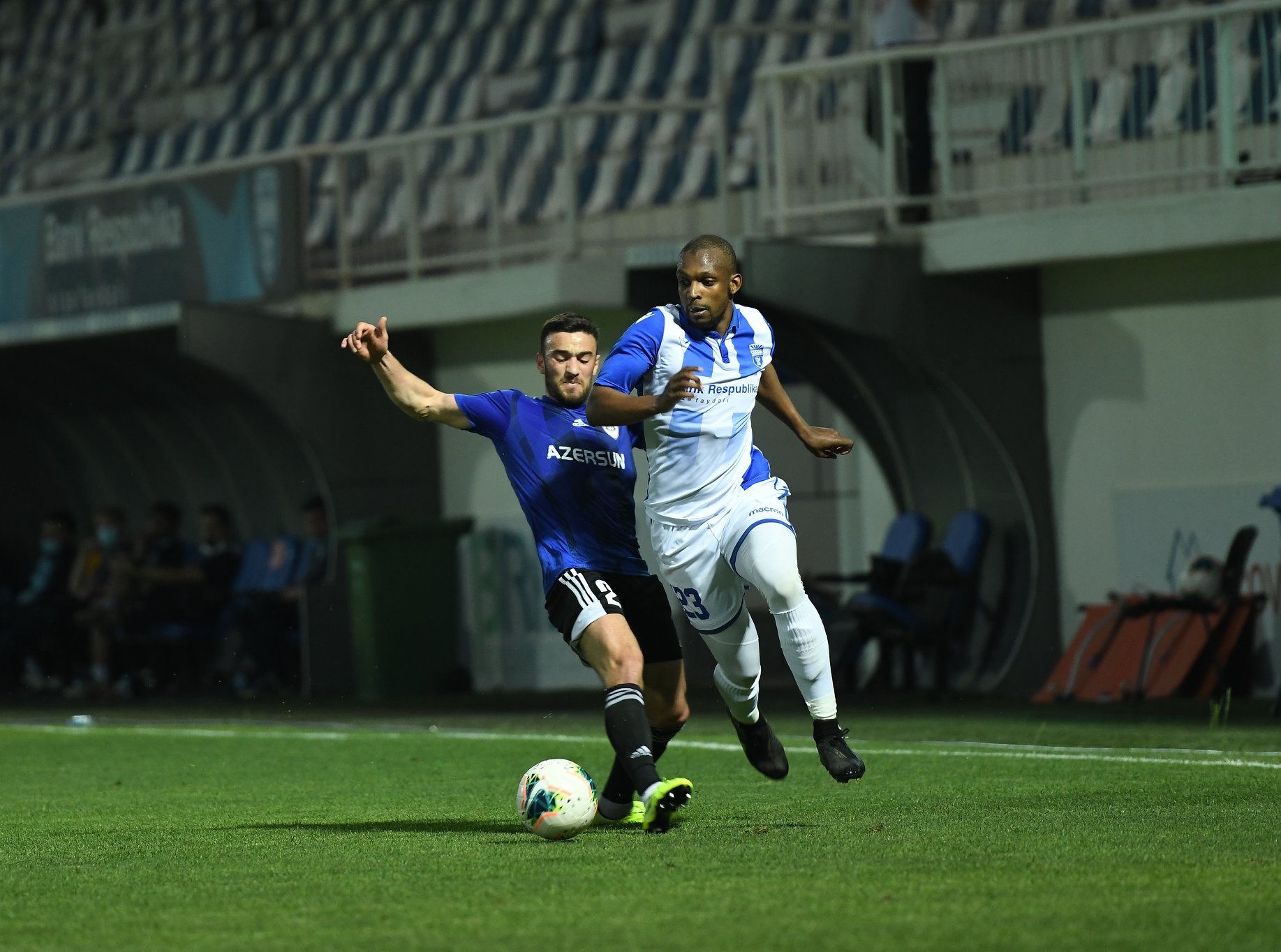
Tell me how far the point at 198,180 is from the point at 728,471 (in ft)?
40.9

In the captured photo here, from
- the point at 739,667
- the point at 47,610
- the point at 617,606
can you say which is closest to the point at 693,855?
the point at 617,606

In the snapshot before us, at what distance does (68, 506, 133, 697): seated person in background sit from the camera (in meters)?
19.1

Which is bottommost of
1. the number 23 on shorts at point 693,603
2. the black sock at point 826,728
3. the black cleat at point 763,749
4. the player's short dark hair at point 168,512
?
the black cleat at point 763,749

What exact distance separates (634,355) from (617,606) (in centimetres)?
80

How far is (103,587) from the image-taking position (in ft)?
64.9

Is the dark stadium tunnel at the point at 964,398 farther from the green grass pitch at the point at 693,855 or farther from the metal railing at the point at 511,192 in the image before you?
the green grass pitch at the point at 693,855

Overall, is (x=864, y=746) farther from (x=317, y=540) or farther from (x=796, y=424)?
(x=317, y=540)

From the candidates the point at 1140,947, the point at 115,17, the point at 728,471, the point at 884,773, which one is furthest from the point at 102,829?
the point at 115,17

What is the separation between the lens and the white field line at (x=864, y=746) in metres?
9.65

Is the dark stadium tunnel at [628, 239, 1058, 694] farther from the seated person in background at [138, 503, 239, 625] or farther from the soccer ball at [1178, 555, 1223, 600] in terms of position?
the seated person in background at [138, 503, 239, 625]

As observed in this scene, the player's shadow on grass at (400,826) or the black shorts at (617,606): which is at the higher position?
the black shorts at (617,606)

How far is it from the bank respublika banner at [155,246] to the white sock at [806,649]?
1181cm

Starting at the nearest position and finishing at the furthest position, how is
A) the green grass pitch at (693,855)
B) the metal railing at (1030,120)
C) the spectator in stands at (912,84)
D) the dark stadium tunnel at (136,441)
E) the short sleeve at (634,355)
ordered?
the green grass pitch at (693,855), the short sleeve at (634,355), the metal railing at (1030,120), the spectator in stands at (912,84), the dark stadium tunnel at (136,441)

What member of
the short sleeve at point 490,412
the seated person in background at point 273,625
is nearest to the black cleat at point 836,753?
the short sleeve at point 490,412
